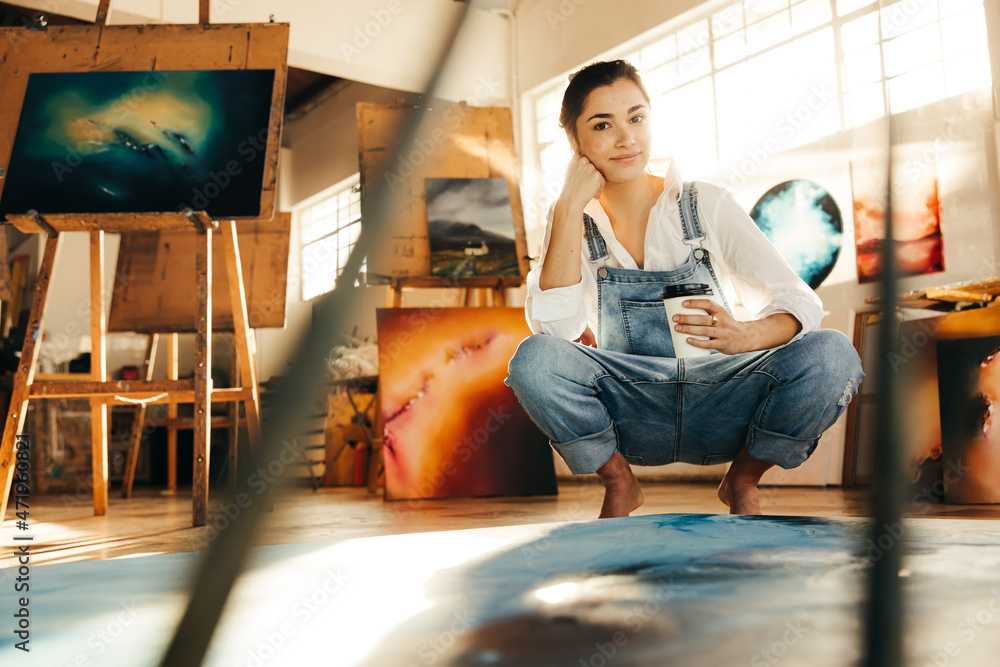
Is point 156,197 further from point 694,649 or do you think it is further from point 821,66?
point 821,66

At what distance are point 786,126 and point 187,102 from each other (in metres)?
2.83

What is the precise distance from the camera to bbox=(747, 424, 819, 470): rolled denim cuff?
1344mm

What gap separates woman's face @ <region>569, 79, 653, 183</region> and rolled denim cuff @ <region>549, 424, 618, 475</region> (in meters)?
0.54

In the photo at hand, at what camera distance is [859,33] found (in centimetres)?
340

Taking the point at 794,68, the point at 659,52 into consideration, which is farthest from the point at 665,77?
the point at 794,68

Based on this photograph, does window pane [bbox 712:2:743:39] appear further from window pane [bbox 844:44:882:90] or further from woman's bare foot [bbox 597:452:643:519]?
woman's bare foot [bbox 597:452:643:519]

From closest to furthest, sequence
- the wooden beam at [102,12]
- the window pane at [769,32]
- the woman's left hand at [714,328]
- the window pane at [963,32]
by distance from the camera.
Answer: the woman's left hand at [714,328] → the wooden beam at [102,12] → the window pane at [963,32] → the window pane at [769,32]

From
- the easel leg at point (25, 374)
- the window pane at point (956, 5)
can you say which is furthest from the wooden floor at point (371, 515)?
the window pane at point (956, 5)

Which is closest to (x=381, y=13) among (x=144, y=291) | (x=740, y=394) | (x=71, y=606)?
(x=144, y=291)

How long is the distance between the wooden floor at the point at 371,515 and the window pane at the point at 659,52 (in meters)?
2.63

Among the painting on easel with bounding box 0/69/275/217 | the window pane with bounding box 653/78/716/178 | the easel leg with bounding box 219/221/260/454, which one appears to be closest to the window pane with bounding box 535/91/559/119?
the window pane with bounding box 653/78/716/178

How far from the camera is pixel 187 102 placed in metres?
2.40

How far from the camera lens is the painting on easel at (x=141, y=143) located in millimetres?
2254

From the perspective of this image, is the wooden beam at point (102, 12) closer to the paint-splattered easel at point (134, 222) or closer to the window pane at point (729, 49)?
the paint-splattered easel at point (134, 222)
